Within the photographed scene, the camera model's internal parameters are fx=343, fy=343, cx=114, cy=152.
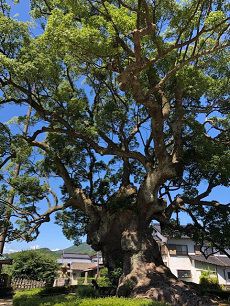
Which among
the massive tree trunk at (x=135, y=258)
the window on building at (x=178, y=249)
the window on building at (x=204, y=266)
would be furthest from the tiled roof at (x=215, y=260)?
the massive tree trunk at (x=135, y=258)

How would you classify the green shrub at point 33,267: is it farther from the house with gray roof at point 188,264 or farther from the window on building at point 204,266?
the window on building at point 204,266

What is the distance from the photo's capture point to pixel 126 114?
16719mm

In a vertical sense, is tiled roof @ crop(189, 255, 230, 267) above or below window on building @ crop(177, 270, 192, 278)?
above

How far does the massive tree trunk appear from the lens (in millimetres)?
13297

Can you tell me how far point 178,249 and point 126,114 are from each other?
25833 mm

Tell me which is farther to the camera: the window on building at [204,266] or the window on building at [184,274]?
the window on building at [184,274]

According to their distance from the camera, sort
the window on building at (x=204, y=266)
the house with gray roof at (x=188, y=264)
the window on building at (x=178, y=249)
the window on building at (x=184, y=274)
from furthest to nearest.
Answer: the window on building at (x=178, y=249), the window on building at (x=184, y=274), the window on building at (x=204, y=266), the house with gray roof at (x=188, y=264)

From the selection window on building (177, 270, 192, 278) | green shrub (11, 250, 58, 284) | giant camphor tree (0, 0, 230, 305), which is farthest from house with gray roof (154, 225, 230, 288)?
giant camphor tree (0, 0, 230, 305)

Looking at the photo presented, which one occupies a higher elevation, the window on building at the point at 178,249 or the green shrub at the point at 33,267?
the window on building at the point at 178,249

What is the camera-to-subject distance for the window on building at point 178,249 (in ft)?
125

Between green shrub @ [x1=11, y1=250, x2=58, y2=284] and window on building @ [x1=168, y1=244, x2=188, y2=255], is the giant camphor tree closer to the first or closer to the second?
green shrub @ [x1=11, y1=250, x2=58, y2=284]

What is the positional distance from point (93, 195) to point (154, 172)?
4889 millimetres

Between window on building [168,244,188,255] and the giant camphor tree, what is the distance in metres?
19.7

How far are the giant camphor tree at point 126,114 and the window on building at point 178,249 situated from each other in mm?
19654
